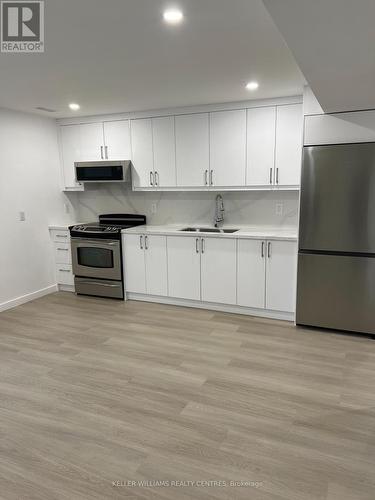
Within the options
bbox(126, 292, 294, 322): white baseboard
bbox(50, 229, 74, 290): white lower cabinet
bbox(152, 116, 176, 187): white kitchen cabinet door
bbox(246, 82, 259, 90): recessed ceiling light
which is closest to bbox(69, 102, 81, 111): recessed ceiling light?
bbox(152, 116, 176, 187): white kitchen cabinet door

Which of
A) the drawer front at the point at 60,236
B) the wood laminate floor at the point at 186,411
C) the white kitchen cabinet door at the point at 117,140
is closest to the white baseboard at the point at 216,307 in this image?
the wood laminate floor at the point at 186,411

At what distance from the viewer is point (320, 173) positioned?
3451 millimetres

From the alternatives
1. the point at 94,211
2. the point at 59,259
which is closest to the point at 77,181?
the point at 94,211

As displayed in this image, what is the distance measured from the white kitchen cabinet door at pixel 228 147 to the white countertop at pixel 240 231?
1.95ft

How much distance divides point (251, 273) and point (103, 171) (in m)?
2.37

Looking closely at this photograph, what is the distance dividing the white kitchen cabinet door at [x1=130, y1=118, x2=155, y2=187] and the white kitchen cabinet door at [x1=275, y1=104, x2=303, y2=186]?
1.59 meters

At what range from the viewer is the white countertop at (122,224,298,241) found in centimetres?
393

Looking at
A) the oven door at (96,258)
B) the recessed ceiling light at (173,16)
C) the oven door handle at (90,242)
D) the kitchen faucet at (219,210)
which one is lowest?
the oven door at (96,258)

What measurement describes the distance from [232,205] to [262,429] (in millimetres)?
2941

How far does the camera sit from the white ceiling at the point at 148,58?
6.14 feet

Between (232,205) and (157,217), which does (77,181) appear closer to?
(157,217)

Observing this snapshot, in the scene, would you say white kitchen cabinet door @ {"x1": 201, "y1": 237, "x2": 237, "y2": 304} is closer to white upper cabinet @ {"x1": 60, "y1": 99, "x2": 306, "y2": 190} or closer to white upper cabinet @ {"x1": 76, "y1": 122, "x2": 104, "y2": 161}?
white upper cabinet @ {"x1": 60, "y1": 99, "x2": 306, "y2": 190}

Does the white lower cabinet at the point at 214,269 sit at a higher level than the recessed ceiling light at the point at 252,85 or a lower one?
lower

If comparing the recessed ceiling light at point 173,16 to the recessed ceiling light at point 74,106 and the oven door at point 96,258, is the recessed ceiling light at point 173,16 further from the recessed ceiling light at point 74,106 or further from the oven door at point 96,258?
the oven door at point 96,258
